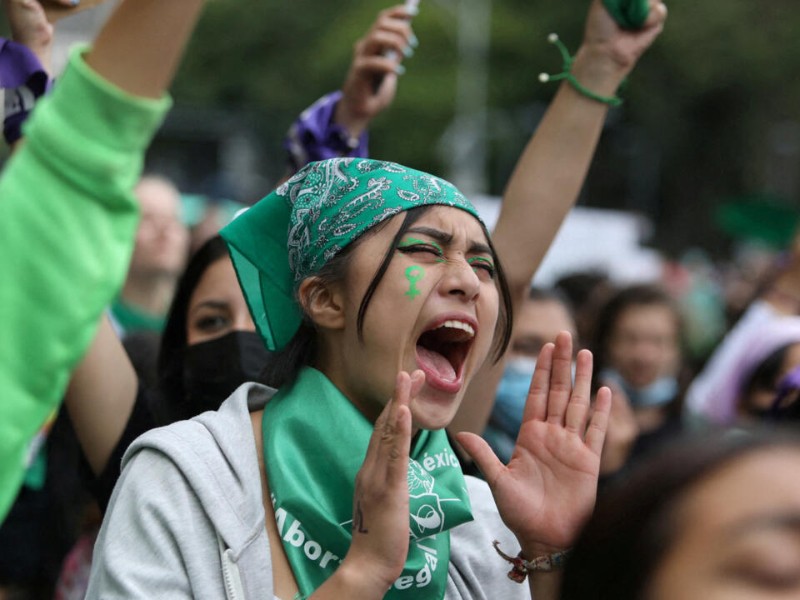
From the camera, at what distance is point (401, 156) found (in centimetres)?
3778

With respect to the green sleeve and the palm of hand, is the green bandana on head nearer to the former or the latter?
the palm of hand

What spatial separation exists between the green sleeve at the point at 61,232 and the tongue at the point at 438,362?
1213 mm

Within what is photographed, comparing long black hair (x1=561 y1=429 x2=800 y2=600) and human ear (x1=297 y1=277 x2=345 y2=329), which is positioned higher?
long black hair (x1=561 y1=429 x2=800 y2=600)

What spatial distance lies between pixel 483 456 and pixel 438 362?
1.06 ft

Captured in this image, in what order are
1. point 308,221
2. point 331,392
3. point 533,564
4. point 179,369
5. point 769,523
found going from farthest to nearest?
point 179,369 < point 308,221 < point 331,392 < point 533,564 < point 769,523

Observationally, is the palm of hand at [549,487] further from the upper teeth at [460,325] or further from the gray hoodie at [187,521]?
the gray hoodie at [187,521]

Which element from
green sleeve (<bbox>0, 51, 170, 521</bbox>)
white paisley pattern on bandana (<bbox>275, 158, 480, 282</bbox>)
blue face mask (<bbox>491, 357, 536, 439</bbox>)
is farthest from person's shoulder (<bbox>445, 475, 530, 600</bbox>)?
blue face mask (<bbox>491, 357, 536, 439</bbox>)

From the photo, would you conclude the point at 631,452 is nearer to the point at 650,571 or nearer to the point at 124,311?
the point at 124,311

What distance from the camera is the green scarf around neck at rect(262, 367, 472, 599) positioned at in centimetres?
211

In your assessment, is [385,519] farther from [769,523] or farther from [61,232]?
[61,232]

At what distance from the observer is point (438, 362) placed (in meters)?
2.44

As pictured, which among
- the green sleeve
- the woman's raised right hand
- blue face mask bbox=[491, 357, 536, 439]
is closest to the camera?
the green sleeve

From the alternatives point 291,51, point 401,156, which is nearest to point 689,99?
point 401,156

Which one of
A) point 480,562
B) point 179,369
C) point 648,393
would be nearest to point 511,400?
point 648,393
